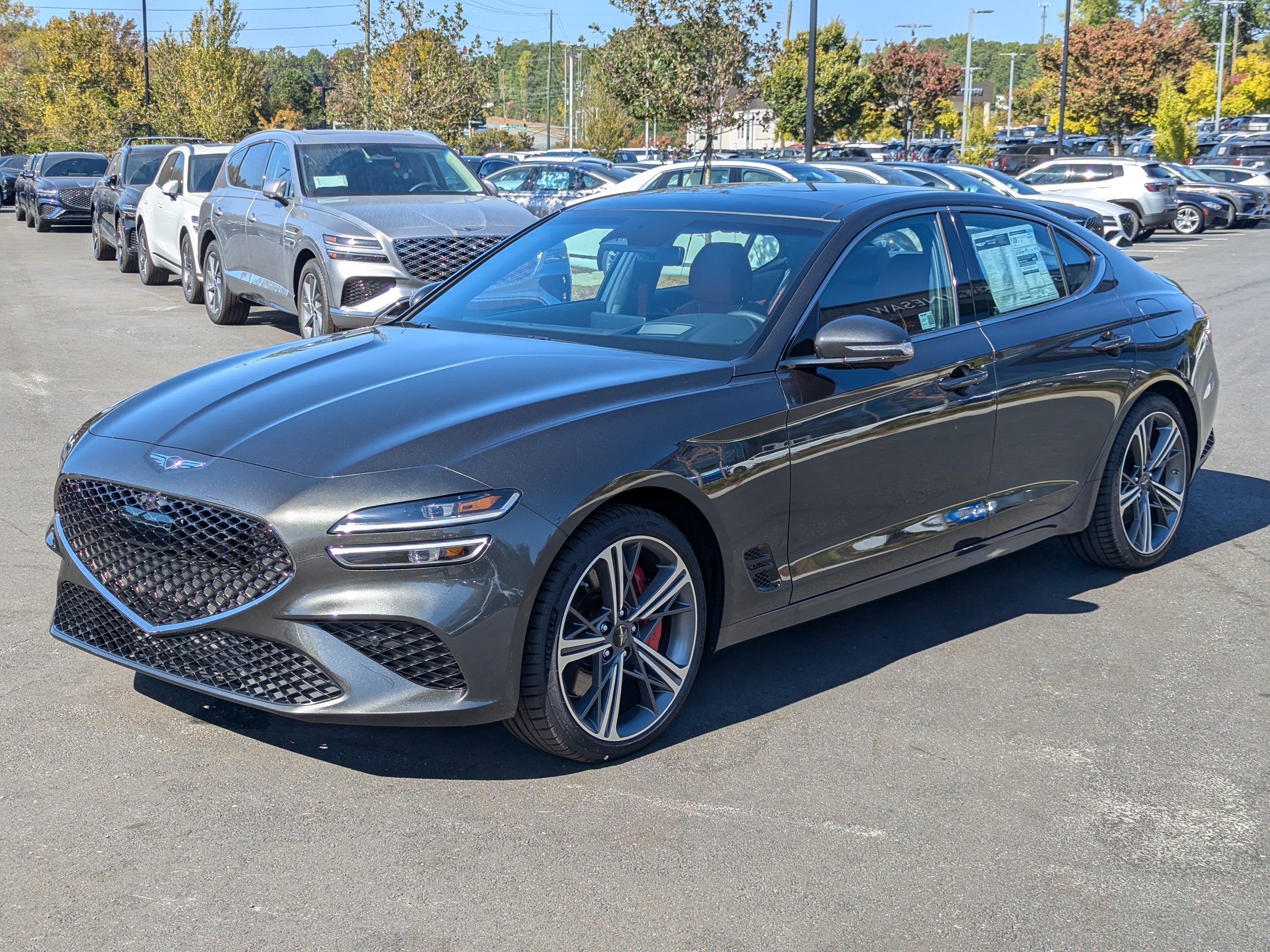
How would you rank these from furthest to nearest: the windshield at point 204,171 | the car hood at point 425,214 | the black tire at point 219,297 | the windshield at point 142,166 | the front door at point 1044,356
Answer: the windshield at point 142,166 → the windshield at point 204,171 → the black tire at point 219,297 → the car hood at point 425,214 → the front door at point 1044,356

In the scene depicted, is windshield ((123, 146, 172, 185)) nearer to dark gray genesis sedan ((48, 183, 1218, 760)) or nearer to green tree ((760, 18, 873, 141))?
dark gray genesis sedan ((48, 183, 1218, 760))

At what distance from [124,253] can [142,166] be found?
1.35 metres

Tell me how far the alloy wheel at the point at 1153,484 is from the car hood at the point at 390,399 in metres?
2.49

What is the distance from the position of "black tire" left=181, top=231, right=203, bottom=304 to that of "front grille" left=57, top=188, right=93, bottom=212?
52.4 ft

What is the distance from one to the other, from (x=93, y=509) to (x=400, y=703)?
115 centimetres

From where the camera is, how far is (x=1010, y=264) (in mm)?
5477

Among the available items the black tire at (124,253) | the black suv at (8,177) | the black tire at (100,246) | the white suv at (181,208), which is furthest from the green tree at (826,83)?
the white suv at (181,208)

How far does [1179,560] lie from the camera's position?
6.33 metres

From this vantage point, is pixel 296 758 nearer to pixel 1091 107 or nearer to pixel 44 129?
pixel 1091 107

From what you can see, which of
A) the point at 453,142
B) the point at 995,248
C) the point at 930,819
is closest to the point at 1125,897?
the point at 930,819

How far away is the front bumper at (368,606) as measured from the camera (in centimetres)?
356

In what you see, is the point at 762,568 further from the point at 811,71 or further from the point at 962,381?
the point at 811,71

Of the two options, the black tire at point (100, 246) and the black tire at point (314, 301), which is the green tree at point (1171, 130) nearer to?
the black tire at point (100, 246)

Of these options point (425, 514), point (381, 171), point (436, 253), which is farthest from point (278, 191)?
point (425, 514)
